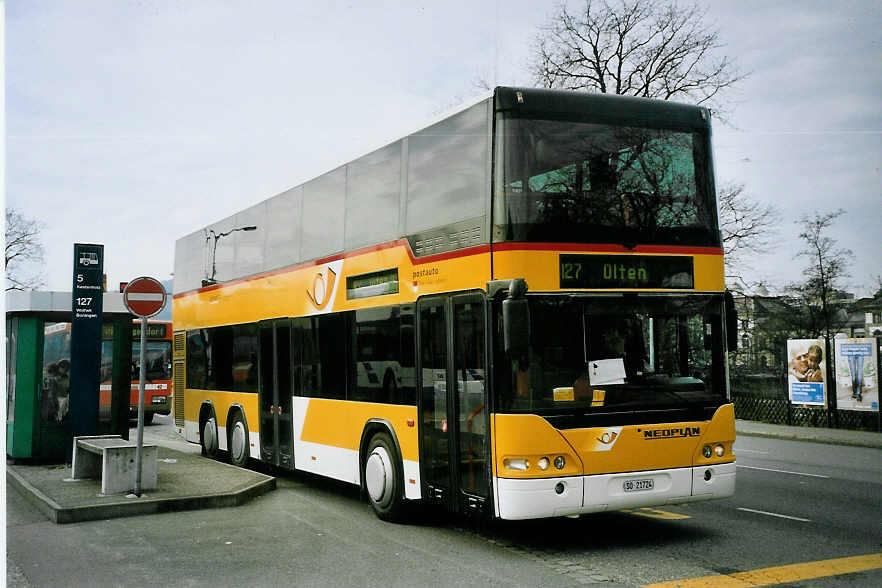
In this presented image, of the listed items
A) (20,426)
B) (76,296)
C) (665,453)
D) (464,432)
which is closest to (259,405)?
(76,296)

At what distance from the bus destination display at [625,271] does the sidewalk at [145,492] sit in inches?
218

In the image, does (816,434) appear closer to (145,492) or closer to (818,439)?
(818,439)

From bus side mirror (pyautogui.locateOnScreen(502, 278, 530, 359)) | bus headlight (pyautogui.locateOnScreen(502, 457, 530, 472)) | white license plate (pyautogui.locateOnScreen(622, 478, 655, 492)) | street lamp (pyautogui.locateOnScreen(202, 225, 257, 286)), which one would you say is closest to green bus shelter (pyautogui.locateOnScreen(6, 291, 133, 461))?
street lamp (pyautogui.locateOnScreen(202, 225, 257, 286))

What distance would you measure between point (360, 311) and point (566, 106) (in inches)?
146

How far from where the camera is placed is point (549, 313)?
8.54 meters

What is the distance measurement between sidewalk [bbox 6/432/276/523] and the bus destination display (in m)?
5.52

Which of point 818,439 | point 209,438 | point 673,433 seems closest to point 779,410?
point 818,439

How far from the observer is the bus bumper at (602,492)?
8258mm

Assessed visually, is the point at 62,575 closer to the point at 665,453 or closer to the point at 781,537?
the point at 665,453

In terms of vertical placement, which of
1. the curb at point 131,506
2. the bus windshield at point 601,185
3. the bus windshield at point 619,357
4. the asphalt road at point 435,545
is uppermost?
the bus windshield at point 601,185

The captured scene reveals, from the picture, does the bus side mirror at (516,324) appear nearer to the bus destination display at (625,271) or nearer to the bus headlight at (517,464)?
the bus destination display at (625,271)

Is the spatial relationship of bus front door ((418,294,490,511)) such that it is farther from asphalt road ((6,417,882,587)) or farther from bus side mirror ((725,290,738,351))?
bus side mirror ((725,290,738,351))

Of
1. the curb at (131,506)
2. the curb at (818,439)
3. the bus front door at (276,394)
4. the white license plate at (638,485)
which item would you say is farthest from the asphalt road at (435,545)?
the curb at (818,439)

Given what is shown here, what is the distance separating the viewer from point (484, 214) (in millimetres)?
8789
